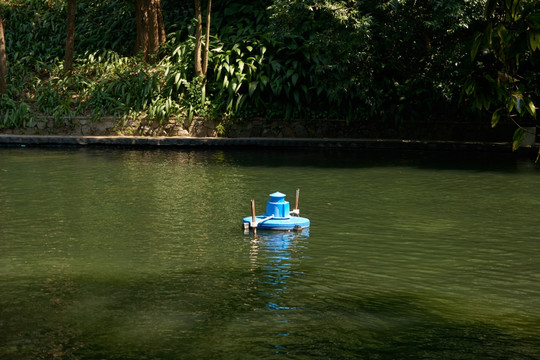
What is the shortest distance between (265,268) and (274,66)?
15178mm

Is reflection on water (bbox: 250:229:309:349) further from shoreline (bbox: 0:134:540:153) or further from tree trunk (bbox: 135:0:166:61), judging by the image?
tree trunk (bbox: 135:0:166:61)

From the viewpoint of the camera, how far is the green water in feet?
20.9

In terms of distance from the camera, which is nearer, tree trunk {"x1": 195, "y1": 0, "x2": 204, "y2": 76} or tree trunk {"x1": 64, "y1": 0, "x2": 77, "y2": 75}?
tree trunk {"x1": 195, "y1": 0, "x2": 204, "y2": 76}

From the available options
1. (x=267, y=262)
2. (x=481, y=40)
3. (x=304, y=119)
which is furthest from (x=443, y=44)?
(x=481, y=40)

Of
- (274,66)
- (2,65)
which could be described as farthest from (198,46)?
(2,65)

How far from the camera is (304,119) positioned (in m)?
23.1

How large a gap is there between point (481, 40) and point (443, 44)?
57.5 ft

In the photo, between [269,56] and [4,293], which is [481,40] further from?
[269,56]

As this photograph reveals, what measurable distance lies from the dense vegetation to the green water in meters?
4.60

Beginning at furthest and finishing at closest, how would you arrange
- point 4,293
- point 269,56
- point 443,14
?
point 269,56, point 443,14, point 4,293

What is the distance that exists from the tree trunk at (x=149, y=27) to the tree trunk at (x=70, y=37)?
183cm

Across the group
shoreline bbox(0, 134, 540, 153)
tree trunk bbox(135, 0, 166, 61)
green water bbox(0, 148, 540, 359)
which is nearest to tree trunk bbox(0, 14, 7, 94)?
shoreline bbox(0, 134, 540, 153)

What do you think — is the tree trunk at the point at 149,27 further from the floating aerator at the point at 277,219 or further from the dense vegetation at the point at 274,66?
the floating aerator at the point at 277,219

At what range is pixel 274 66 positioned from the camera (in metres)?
23.4
